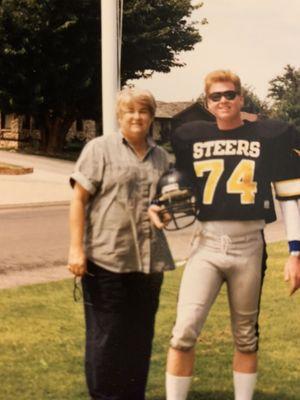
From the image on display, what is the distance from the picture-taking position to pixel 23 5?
33.0 m

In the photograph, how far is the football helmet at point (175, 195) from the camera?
3549mm

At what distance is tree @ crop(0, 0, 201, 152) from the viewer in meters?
32.6

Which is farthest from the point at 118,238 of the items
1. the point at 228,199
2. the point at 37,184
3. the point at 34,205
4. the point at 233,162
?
the point at 37,184

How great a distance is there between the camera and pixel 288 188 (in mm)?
3811

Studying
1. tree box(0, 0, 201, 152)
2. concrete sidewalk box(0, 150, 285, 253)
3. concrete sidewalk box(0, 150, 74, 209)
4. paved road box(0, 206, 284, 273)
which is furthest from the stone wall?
paved road box(0, 206, 284, 273)

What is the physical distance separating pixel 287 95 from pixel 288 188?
3241 inches

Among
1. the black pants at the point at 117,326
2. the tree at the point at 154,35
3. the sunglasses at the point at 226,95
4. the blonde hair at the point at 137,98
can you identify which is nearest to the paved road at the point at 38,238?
the black pants at the point at 117,326

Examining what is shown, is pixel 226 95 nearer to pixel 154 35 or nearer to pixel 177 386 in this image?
pixel 177 386

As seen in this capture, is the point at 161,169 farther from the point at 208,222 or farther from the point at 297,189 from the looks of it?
the point at 297,189

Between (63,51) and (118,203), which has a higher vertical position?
(63,51)

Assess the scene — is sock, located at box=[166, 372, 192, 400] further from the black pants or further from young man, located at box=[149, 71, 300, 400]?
the black pants

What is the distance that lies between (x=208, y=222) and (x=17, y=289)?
478cm

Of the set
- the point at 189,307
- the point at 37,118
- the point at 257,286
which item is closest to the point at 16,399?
the point at 189,307

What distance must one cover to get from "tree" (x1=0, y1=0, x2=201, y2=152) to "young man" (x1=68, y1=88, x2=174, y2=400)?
29458 millimetres
